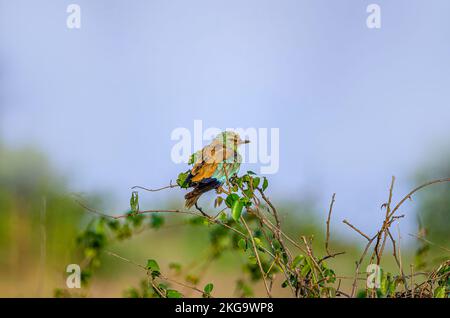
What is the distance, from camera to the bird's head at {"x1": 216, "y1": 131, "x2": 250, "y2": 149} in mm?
1462

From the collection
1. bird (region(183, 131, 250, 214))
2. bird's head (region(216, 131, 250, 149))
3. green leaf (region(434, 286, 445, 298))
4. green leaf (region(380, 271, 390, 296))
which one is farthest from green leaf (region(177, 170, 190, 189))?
green leaf (region(434, 286, 445, 298))

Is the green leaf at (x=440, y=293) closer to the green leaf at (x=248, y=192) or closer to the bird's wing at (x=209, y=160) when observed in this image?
the green leaf at (x=248, y=192)

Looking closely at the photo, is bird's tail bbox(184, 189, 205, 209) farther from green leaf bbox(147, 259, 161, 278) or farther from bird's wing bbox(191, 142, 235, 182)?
green leaf bbox(147, 259, 161, 278)

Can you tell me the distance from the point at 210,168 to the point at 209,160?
29 mm

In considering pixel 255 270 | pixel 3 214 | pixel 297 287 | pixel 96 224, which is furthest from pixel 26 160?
pixel 297 287

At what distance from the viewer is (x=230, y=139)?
1.48 metres

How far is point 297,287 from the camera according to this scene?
121cm

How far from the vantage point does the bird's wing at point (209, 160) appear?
4.49ft

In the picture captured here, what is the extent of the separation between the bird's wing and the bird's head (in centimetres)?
2

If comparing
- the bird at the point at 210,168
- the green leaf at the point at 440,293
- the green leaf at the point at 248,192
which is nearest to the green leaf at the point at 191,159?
the bird at the point at 210,168

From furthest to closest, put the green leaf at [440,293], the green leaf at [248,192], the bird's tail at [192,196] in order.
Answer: the bird's tail at [192,196], the green leaf at [248,192], the green leaf at [440,293]
